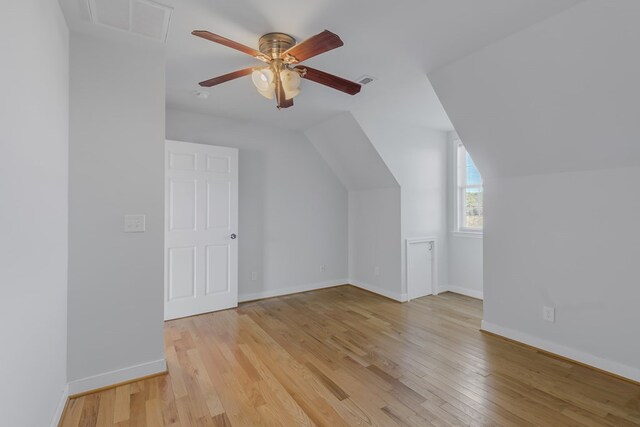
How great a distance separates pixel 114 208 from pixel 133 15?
4.16 feet

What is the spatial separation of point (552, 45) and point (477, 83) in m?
0.55

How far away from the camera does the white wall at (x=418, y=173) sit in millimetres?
3967

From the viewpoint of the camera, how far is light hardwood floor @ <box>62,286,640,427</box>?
5.92 feet

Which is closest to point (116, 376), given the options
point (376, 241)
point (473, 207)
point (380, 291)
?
point (380, 291)

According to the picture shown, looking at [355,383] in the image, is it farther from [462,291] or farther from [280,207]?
[462,291]

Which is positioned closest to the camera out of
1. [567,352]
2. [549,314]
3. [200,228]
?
[567,352]

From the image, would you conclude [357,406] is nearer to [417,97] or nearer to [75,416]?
[75,416]

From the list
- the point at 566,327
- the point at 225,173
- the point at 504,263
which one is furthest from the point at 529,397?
the point at 225,173

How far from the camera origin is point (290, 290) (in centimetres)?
449

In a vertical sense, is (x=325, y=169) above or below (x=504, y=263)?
above

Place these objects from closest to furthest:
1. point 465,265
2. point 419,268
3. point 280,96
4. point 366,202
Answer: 1. point 280,96
2. point 419,268
3. point 465,265
4. point 366,202

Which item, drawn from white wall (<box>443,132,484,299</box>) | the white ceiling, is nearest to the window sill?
white wall (<box>443,132,484,299</box>)

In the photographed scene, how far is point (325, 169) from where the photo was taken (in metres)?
4.86

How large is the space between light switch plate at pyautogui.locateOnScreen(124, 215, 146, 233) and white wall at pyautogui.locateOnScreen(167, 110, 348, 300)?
1814mm
